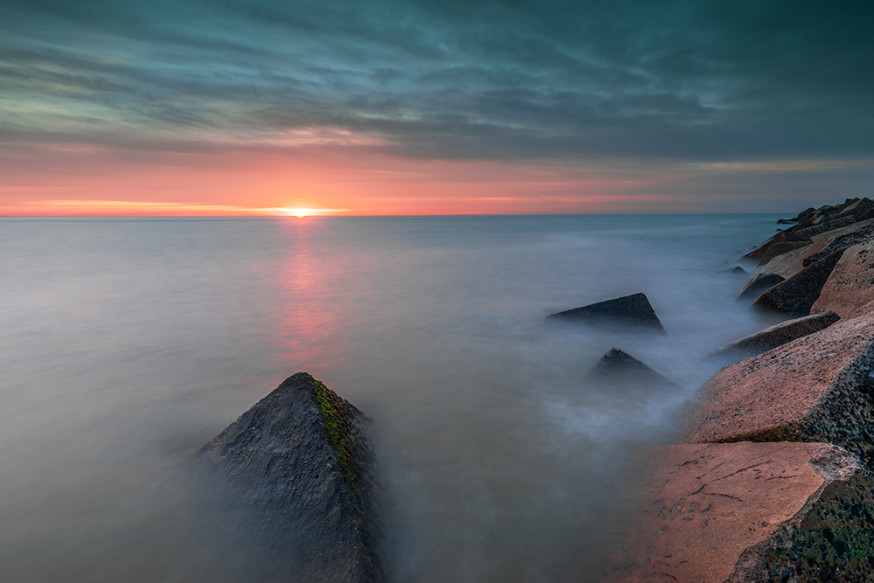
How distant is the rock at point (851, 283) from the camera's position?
6430 mm

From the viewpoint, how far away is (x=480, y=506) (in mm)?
4453

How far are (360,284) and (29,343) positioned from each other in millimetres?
10994

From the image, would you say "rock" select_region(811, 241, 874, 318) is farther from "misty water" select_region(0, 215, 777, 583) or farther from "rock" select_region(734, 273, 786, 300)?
"rock" select_region(734, 273, 786, 300)

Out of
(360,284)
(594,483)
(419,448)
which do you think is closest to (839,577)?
(594,483)

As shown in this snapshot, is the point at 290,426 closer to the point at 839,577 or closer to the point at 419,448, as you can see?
the point at 419,448

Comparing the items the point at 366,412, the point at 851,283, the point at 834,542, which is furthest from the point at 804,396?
the point at 366,412

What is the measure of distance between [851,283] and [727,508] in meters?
6.29

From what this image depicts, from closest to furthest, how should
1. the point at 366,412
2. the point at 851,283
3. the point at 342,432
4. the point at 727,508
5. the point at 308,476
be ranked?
the point at 727,508, the point at 308,476, the point at 342,432, the point at 366,412, the point at 851,283

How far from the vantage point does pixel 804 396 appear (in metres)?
3.50

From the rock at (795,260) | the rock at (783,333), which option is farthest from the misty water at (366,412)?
the rock at (795,260)

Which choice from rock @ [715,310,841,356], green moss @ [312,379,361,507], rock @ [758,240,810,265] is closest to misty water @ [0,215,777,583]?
green moss @ [312,379,361,507]

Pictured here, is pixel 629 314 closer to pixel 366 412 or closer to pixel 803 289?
pixel 803 289

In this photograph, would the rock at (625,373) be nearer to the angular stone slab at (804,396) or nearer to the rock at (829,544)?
the angular stone slab at (804,396)

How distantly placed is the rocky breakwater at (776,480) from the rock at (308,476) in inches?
84.0
